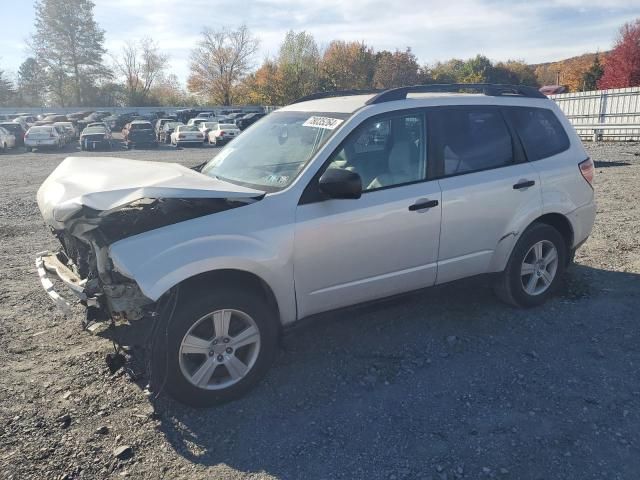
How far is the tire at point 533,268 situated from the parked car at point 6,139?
32.2 metres

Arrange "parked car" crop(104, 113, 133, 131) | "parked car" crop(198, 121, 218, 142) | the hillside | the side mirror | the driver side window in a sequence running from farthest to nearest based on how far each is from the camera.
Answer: the hillside → "parked car" crop(104, 113, 133, 131) → "parked car" crop(198, 121, 218, 142) → the driver side window → the side mirror

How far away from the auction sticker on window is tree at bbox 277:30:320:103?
65.5 meters

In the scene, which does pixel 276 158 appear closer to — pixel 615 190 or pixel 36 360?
pixel 36 360

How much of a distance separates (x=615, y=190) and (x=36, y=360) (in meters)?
10.4

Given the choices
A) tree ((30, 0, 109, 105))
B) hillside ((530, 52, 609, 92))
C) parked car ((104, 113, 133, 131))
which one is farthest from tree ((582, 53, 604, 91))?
tree ((30, 0, 109, 105))

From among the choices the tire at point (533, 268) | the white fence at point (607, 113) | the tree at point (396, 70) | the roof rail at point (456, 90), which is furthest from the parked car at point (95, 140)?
the tree at point (396, 70)

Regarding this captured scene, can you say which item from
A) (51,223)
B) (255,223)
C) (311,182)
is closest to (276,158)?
(311,182)

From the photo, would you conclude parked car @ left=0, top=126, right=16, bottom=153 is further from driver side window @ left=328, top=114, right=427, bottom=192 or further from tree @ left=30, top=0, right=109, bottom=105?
tree @ left=30, top=0, right=109, bottom=105

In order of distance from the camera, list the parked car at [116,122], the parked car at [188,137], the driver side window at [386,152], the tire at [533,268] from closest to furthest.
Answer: the driver side window at [386,152] → the tire at [533,268] → the parked car at [188,137] → the parked car at [116,122]

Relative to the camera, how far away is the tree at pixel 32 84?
71.2 meters

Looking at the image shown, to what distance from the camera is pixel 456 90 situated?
188 inches

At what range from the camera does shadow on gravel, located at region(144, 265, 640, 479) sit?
2.93 meters

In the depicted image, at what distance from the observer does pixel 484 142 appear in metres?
4.46

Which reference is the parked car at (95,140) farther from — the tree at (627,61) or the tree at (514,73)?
the tree at (514,73)
